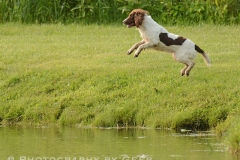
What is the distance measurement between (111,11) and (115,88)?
259 inches

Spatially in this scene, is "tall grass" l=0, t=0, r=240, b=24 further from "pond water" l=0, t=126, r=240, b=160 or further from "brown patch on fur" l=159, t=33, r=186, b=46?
"pond water" l=0, t=126, r=240, b=160

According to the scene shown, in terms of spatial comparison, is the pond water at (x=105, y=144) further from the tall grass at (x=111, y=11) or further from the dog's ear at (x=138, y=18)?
the tall grass at (x=111, y=11)

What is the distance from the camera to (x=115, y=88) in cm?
1358

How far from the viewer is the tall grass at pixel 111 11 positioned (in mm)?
19297

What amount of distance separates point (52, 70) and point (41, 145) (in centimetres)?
359

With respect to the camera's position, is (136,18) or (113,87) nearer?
(136,18)

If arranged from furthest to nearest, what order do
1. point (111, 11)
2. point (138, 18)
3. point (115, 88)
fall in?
point (111, 11) < point (115, 88) < point (138, 18)

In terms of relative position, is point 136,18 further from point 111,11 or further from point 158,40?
point 111,11

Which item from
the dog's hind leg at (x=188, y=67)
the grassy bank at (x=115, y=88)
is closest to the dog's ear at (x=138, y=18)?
the dog's hind leg at (x=188, y=67)

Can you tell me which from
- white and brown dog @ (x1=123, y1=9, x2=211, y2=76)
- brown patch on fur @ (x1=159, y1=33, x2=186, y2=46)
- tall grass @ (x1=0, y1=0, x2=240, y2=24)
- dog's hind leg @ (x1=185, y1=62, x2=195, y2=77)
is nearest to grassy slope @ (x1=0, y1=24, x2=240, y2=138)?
dog's hind leg @ (x1=185, y1=62, x2=195, y2=77)

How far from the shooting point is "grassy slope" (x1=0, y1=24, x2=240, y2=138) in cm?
1262

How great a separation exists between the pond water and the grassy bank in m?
0.38

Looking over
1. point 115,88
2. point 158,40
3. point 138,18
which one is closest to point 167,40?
point 158,40

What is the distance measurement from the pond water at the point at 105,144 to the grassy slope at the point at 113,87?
44 cm
